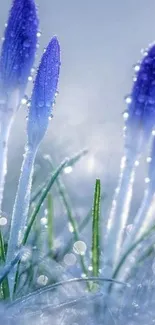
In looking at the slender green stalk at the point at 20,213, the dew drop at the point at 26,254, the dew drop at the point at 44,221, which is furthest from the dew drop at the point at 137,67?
the dew drop at the point at 44,221

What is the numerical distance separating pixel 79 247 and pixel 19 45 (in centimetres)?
63

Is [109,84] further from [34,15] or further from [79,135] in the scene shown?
[34,15]

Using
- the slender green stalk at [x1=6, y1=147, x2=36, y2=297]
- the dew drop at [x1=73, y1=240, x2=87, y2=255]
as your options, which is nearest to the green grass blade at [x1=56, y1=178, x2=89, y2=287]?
the dew drop at [x1=73, y1=240, x2=87, y2=255]

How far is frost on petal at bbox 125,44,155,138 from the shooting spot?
1.78 meters

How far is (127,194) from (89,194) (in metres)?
1.31

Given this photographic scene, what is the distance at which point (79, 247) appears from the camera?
2094 millimetres

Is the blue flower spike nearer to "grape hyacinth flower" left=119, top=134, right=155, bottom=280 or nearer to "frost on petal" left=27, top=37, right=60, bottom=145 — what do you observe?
"grape hyacinth flower" left=119, top=134, right=155, bottom=280

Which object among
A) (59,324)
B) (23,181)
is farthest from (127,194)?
(59,324)

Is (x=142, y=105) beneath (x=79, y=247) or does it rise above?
above

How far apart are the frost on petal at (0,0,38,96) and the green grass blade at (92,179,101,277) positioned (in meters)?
0.33

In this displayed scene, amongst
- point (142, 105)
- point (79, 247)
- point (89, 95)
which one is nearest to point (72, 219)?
point (79, 247)

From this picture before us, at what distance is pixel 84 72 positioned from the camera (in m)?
5.68

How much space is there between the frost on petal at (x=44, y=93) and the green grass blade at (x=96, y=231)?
0.20m

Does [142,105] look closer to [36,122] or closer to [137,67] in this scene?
[137,67]
